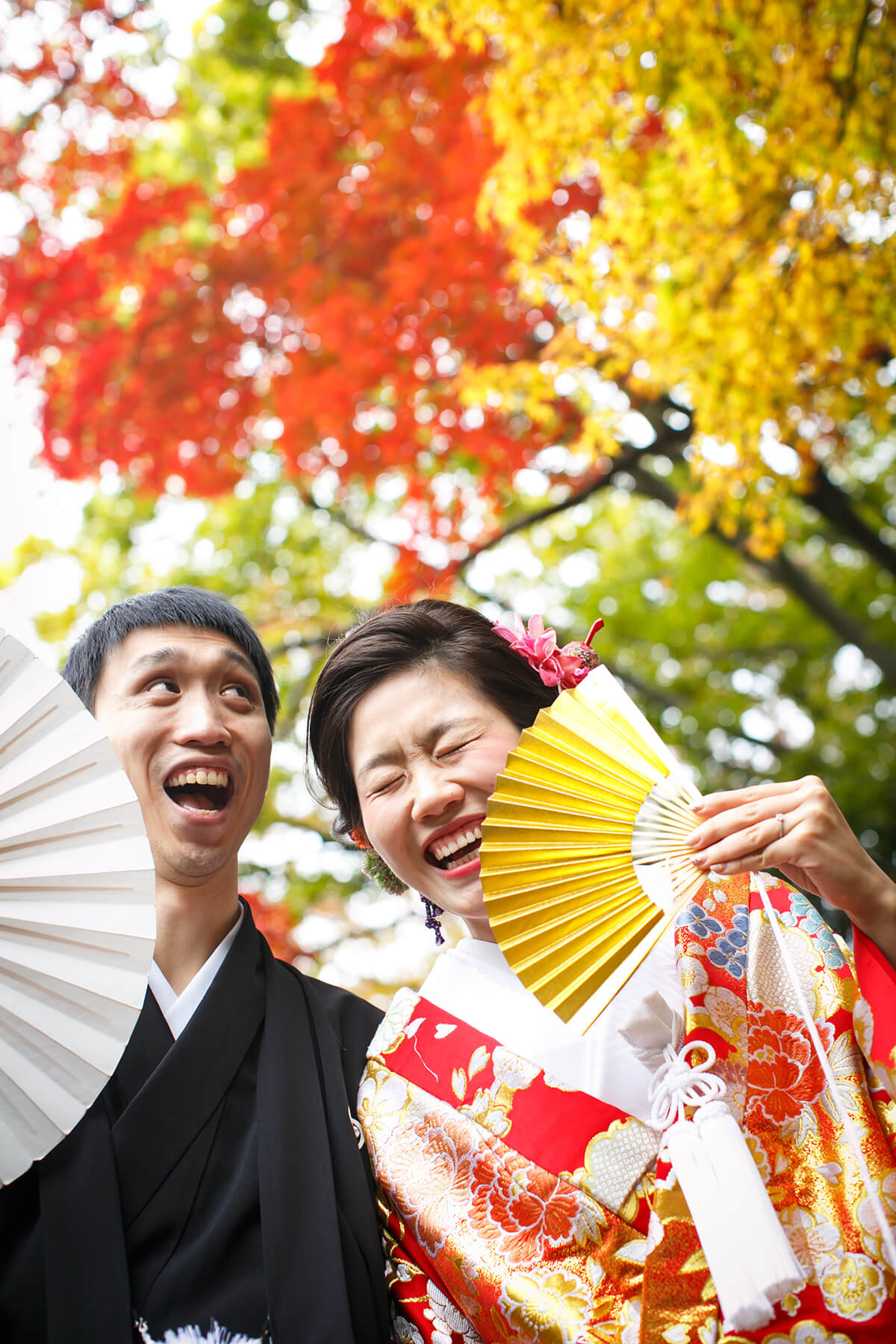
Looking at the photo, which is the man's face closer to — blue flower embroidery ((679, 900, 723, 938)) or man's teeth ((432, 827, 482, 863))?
man's teeth ((432, 827, 482, 863))

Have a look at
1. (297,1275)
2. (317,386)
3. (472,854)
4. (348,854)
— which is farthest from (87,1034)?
(348,854)

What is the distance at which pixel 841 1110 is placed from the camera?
1853mm

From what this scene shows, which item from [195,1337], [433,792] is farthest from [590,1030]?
[195,1337]

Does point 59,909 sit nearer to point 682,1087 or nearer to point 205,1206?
point 205,1206

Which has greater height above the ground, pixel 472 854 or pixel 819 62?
pixel 819 62

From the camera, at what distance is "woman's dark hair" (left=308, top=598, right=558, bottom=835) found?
2.36m

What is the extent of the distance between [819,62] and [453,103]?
9.99ft

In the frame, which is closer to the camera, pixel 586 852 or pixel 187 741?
pixel 586 852

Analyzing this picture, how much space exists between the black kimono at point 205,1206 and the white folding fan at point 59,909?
1.20 ft

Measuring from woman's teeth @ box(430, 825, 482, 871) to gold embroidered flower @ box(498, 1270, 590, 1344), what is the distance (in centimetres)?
76

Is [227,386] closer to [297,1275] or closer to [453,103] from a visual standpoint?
[453,103]

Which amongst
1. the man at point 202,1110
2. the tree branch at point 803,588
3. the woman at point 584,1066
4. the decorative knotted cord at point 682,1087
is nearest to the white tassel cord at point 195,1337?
the man at point 202,1110

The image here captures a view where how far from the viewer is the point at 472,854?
2.19 m

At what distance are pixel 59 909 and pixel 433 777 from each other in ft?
2.49
